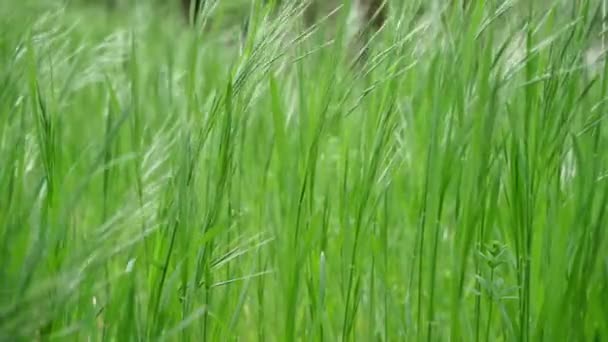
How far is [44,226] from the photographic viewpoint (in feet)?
3.15

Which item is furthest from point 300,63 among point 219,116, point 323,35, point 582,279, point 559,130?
point 582,279

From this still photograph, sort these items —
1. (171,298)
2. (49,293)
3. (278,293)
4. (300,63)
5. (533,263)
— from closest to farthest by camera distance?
(49,293) → (171,298) → (533,263) → (278,293) → (300,63)

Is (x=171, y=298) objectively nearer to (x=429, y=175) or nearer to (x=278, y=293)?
(x=278, y=293)

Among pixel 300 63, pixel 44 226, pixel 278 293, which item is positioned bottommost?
pixel 278 293

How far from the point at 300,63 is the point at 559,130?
0.45 meters

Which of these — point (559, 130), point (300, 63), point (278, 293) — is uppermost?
point (300, 63)

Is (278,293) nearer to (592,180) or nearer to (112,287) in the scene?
(112,287)

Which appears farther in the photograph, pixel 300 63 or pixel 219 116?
pixel 300 63

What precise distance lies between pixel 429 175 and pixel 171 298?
1.24ft

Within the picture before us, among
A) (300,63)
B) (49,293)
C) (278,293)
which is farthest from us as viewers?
(300,63)

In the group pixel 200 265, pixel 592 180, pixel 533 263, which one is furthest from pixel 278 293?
pixel 592 180

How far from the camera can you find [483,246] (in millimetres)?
1222

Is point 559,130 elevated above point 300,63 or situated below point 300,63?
below

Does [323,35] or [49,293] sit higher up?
[323,35]
